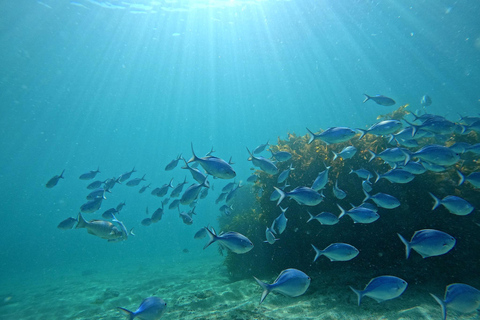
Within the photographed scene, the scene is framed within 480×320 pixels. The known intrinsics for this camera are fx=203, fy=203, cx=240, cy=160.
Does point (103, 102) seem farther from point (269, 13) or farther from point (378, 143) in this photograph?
point (378, 143)

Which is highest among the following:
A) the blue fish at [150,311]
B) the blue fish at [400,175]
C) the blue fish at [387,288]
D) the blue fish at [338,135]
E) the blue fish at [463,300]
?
the blue fish at [338,135]

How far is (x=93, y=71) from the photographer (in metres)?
34.4

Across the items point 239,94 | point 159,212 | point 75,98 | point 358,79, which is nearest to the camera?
point 159,212

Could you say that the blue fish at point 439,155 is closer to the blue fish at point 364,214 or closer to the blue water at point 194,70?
the blue fish at point 364,214

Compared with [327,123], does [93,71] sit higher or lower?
higher

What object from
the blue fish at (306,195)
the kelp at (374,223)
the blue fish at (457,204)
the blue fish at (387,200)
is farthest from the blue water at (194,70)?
the blue fish at (457,204)

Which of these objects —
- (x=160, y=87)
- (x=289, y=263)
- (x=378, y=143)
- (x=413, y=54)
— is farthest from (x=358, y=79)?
(x=289, y=263)

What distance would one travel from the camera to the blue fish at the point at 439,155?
4441 millimetres

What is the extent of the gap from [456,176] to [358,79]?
53.7 m

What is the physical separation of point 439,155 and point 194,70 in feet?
148

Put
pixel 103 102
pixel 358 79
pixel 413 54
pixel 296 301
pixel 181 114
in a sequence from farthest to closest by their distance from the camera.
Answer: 1. pixel 181 114
2. pixel 358 79
3. pixel 103 102
4. pixel 413 54
5. pixel 296 301

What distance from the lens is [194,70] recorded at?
141ft

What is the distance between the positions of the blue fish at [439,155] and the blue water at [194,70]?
1327 centimetres

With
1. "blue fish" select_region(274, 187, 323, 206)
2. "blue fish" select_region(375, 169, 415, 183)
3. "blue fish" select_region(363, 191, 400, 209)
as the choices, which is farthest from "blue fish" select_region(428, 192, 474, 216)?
"blue fish" select_region(274, 187, 323, 206)
